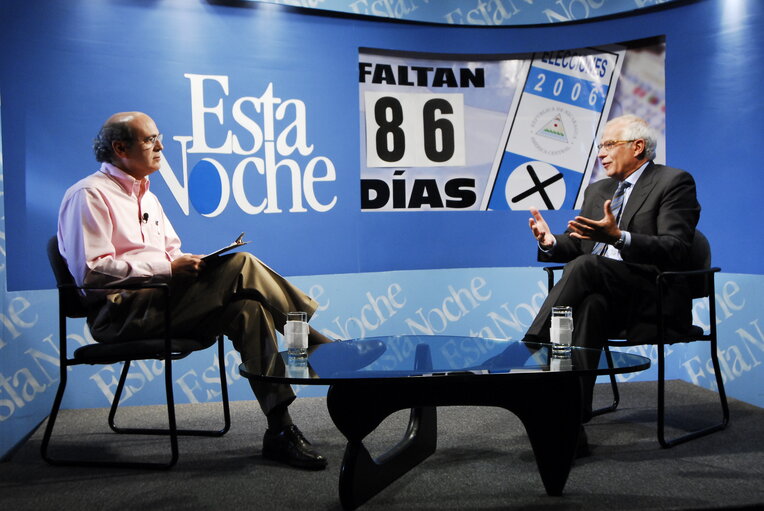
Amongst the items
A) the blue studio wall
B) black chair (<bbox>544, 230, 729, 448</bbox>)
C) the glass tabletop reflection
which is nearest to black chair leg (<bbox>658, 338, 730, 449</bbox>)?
black chair (<bbox>544, 230, 729, 448</bbox>)

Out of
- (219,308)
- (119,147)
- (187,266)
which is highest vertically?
(119,147)

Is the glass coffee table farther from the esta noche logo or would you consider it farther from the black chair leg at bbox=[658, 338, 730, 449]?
the esta noche logo

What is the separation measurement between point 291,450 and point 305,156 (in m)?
1.98

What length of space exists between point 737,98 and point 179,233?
3.02m

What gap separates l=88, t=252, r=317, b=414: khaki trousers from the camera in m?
2.88

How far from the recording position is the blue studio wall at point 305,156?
3.77m

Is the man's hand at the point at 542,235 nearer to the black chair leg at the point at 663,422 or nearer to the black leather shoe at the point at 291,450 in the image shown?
the black chair leg at the point at 663,422

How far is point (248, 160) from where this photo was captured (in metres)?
4.22

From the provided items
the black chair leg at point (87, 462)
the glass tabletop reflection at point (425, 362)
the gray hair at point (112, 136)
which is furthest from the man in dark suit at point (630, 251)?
the gray hair at point (112, 136)

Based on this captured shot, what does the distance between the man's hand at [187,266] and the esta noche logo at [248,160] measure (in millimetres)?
1204

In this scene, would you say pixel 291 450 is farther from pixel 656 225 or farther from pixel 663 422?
pixel 656 225

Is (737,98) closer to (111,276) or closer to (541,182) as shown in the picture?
(541,182)

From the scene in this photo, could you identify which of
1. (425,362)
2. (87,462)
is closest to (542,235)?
(425,362)

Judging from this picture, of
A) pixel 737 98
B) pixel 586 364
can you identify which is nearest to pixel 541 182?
pixel 737 98
